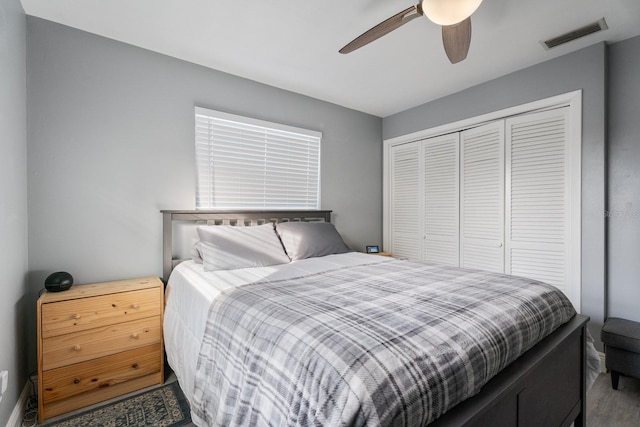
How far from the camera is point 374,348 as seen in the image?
37.5 inches

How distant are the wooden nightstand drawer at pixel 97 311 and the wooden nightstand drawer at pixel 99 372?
24cm

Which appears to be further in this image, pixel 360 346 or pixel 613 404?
pixel 613 404

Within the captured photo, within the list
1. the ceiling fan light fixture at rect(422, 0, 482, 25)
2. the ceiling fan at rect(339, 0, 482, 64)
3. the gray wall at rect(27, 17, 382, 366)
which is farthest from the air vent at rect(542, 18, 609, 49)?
the gray wall at rect(27, 17, 382, 366)

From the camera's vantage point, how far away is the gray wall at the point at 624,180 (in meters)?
2.33

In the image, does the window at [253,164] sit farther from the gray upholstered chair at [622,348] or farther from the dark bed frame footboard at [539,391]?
the gray upholstered chair at [622,348]

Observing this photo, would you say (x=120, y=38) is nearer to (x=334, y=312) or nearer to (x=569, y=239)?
(x=334, y=312)

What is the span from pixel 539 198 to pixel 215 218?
2975 millimetres

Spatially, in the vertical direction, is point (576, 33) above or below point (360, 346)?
above

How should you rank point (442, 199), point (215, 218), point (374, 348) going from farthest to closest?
point (442, 199), point (215, 218), point (374, 348)

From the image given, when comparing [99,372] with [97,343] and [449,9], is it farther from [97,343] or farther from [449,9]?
[449,9]

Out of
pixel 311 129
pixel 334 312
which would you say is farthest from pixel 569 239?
pixel 311 129

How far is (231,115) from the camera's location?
290cm

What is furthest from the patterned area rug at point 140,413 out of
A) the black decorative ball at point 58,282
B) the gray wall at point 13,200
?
the black decorative ball at point 58,282

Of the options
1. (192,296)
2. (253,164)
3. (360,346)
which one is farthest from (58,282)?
(360,346)
